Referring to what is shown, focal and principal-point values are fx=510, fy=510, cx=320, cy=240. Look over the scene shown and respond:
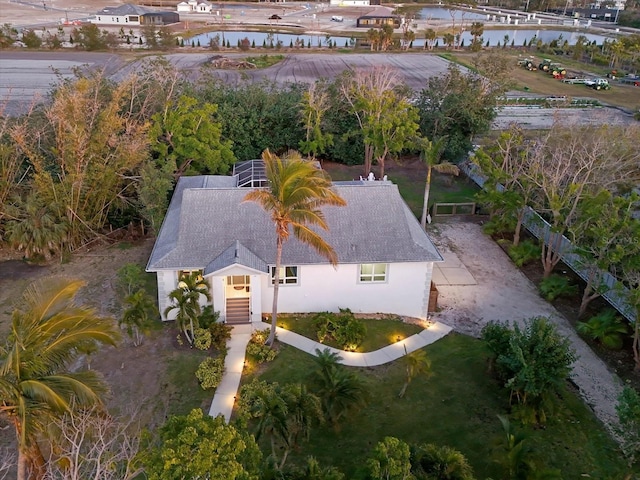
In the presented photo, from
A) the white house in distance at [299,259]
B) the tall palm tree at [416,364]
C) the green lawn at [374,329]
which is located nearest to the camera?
the tall palm tree at [416,364]

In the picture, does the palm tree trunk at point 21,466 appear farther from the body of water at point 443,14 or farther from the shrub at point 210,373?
the body of water at point 443,14

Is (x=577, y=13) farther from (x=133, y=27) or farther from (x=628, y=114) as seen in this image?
(x=133, y=27)

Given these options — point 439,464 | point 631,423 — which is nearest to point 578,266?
point 631,423

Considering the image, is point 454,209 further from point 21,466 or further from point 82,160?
point 21,466

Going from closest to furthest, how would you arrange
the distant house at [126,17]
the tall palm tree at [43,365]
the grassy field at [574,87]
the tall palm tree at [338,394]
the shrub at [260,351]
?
the tall palm tree at [43,365]
the tall palm tree at [338,394]
the shrub at [260,351]
the grassy field at [574,87]
the distant house at [126,17]

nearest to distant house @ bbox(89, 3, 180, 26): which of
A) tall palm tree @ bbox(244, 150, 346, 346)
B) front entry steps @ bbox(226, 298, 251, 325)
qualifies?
front entry steps @ bbox(226, 298, 251, 325)

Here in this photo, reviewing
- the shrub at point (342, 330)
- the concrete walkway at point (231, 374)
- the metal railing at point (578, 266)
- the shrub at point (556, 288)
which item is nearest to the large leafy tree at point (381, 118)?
the metal railing at point (578, 266)
